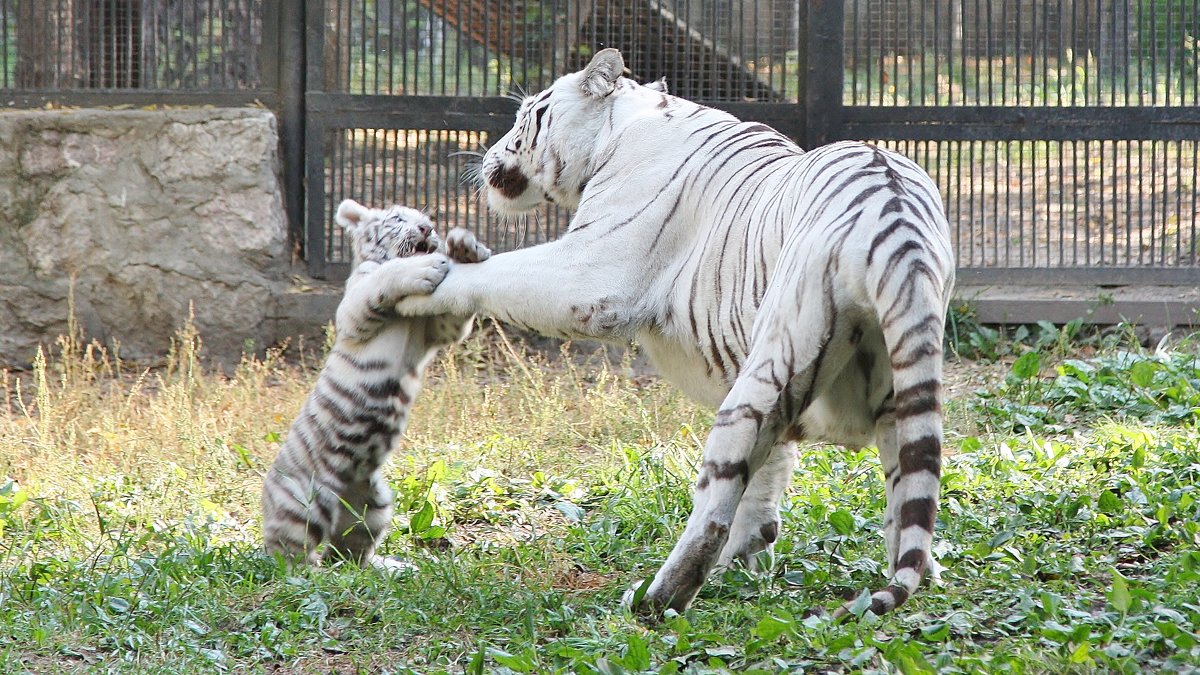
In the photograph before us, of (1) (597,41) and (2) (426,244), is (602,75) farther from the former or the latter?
(1) (597,41)

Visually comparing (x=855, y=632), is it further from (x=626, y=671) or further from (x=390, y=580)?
(x=390, y=580)

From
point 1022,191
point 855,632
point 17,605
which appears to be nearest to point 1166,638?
point 855,632

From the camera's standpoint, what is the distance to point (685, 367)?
428 centimetres

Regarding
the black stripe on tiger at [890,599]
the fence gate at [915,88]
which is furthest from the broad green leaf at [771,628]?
the fence gate at [915,88]

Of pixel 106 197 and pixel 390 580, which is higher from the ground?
pixel 106 197

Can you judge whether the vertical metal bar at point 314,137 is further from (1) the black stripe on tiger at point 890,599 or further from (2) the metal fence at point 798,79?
(1) the black stripe on tiger at point 890,599

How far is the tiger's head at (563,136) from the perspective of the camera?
15.5ft

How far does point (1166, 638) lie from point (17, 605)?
9.98 ft

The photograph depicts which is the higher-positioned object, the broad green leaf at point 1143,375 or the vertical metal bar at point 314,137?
the vertical metal bar at point 314,137

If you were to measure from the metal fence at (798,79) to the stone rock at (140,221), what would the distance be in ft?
0.91

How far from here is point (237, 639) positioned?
11.8ft

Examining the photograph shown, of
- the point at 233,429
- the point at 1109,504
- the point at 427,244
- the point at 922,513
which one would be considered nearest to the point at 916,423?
the point at 922,513

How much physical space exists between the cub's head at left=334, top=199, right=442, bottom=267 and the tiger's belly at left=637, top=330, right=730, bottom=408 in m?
1.05

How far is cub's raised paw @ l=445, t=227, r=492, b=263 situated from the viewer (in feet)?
14.6
